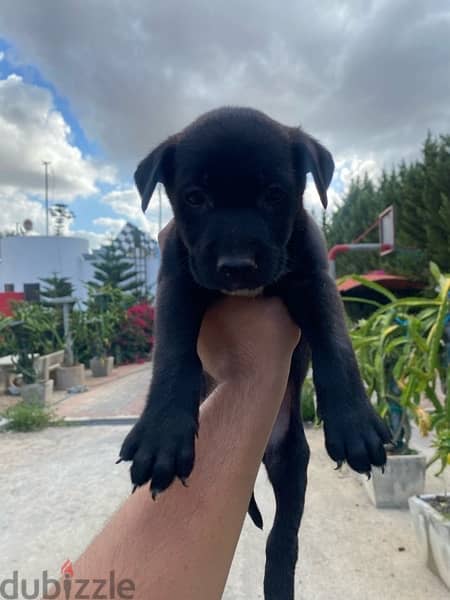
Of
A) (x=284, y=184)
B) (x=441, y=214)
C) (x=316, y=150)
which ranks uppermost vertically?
(x=441, y=214)

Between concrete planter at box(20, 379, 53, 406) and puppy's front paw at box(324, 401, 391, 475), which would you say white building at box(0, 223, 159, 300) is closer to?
concrete planter at box(20, 379, 53, 406)

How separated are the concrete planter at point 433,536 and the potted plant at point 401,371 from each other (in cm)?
41

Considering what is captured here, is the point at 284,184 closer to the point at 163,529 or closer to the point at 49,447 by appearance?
the point at 163,529

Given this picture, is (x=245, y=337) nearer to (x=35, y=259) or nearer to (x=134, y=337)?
(x=134, y=337)

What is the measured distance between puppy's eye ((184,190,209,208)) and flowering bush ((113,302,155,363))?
1204 cm

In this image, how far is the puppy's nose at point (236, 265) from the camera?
4.56 ft

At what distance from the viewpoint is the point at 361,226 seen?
63.8 feet

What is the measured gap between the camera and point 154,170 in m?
1.68

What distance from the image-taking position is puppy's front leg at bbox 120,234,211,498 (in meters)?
1.18

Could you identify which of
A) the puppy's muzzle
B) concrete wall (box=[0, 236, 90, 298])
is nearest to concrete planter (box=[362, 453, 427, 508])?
the puppy's muzzle

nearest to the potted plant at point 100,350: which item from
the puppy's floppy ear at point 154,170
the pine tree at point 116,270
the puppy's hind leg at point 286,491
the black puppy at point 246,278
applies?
the pine tree at point 116,270

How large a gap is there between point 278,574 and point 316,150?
4.90ft

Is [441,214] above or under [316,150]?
above

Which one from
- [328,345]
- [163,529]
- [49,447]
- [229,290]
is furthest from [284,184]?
[49,447]
